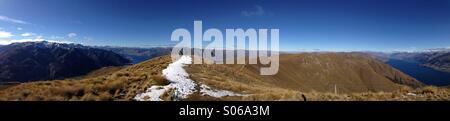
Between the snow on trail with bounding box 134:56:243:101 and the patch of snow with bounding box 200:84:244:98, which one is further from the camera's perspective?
the patch of snow with bounding box 200:84:244:98

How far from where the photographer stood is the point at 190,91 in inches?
886

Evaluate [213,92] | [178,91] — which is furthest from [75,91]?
[213,92]

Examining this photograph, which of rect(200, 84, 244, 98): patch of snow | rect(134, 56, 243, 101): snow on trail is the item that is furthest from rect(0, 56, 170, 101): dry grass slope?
rect(200, 84, 244, 98): patch of snow

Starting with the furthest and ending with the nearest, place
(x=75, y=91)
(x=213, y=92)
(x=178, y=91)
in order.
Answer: (x=213, y=92)
(x=178, y=91)
(x=75, y=91)

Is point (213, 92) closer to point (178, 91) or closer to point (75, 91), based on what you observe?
point (178, 91)

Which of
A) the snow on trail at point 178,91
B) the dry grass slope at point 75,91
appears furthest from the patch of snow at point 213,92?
the dry grass slope at point 75,91

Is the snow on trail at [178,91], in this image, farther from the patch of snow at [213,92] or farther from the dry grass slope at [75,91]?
the dry grass slope at [75,91]

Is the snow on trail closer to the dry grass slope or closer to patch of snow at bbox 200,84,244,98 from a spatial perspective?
patch of snow at bbox 200,84,244,98

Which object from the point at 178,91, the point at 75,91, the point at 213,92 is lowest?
the point at 213,92

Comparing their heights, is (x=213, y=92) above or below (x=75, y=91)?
below

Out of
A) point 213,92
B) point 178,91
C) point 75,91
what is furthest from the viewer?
point 213,92
